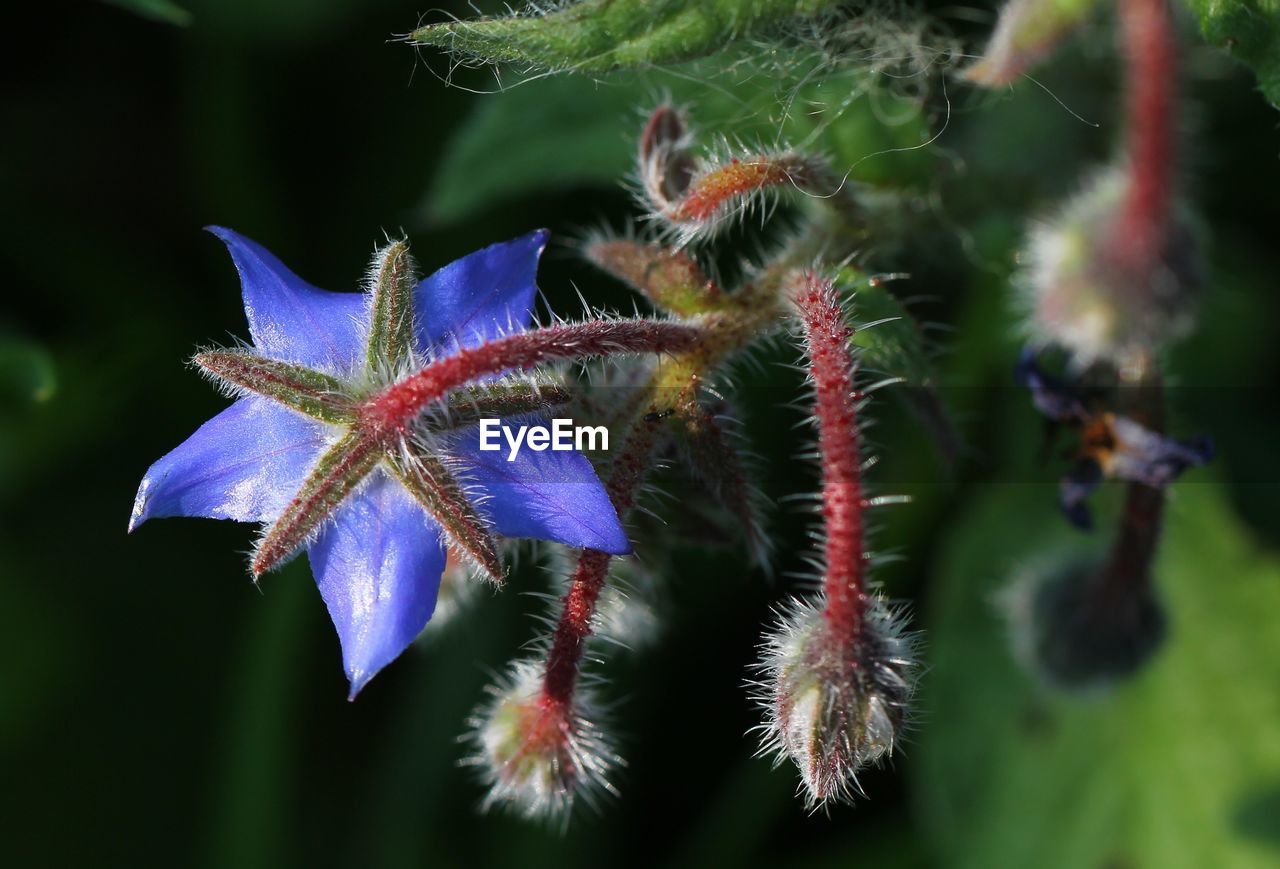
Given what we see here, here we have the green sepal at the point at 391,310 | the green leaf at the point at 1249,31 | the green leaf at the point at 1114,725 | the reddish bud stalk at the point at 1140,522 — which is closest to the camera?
the green sepal at the point at 391,310

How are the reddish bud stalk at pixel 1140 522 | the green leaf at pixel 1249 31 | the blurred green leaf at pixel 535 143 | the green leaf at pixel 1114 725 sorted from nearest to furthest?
the green leaf at pixel 1249 31
the reddish bud stalk at pixel 1140 522
the blurred green leaf at pixel 535 143
the green leaf at pixel 1114 725

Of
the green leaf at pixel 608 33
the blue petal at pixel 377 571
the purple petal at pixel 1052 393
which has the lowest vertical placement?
the purple petal at pixel 1052 393

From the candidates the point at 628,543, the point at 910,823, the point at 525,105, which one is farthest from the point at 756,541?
the point at 910,823

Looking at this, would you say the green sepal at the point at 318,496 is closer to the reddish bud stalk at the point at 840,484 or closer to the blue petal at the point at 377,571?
the blue petal at the point at 377,571

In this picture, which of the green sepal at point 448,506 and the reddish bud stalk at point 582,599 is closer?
the green sepal at point 448,506

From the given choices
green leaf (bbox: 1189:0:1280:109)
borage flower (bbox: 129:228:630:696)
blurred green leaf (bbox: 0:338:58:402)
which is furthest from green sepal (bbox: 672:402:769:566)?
blurred green leaf (bbox: 0:338:58:402)

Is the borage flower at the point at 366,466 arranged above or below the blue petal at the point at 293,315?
below

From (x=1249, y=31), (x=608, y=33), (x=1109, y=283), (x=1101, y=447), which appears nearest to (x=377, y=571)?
(x=608, y=33)

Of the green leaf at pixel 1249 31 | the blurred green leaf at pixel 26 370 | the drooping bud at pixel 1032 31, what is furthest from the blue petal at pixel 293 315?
the green leaf at pixel 1249 31
